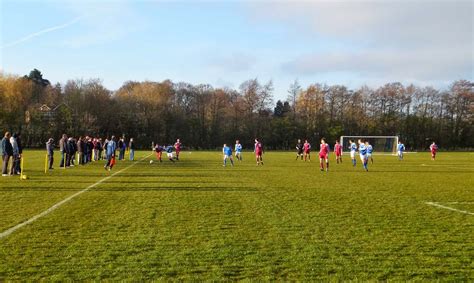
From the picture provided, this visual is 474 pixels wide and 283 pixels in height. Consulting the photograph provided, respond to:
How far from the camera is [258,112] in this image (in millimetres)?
96438

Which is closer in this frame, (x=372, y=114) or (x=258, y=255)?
(x=258, y=255)

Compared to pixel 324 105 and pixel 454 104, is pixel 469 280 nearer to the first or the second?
pixel 324 105

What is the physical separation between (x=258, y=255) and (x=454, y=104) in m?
101

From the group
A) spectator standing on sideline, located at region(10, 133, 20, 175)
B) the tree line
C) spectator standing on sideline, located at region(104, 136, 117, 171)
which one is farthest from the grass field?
the tree line

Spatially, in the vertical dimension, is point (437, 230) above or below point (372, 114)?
below

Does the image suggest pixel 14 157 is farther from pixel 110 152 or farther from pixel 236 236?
pixel 236 236

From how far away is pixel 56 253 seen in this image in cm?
651

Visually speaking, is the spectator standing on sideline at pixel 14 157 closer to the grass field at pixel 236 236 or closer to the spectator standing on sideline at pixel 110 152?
the spectator standing on sideline at pixel 110 152

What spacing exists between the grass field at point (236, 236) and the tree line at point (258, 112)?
7160 cm

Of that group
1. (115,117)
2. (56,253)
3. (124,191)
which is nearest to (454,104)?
(115,117)

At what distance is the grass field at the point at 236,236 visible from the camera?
579 centimetres

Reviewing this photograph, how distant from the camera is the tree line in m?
83.7


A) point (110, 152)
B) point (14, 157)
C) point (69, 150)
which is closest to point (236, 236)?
point (14, 157)

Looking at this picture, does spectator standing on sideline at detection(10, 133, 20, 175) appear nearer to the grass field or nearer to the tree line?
the grass field
